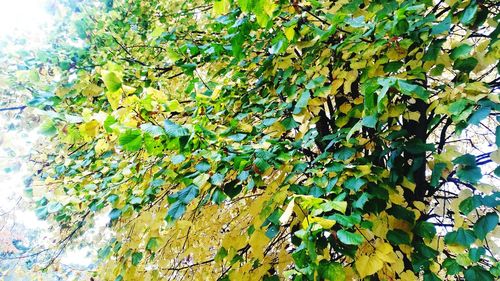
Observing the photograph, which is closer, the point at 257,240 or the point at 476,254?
the point at 476,254

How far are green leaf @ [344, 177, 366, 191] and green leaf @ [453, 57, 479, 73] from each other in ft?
1.84

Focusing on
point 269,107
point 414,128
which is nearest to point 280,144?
point 269,107

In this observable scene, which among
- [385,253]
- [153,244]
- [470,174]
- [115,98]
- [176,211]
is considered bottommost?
[385,253]

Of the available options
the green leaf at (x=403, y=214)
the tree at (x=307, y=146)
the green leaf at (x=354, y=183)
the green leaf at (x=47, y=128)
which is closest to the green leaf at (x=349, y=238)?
the tree at (x=307, y=146)

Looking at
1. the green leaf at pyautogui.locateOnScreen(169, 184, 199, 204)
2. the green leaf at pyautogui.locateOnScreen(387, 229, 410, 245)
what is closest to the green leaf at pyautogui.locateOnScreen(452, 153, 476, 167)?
the green leaf at pyautogui.locateOnScreen(387, 229, 410, 245)

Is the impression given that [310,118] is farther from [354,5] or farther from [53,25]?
[53,25]

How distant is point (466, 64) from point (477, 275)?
732 mm

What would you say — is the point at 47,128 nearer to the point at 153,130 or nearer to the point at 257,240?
the point at 153,130

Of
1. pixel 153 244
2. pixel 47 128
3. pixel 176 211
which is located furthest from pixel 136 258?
pixel 47 128

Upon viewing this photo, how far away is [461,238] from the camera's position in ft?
3.69

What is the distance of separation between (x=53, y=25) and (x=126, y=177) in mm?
1599

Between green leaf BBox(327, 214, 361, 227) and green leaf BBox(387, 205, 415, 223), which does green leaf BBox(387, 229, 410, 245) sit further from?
green leaf BBox(327, 214, 361, 227)

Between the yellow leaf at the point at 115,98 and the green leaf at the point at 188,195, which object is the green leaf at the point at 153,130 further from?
the green leaf at the point at 188,195

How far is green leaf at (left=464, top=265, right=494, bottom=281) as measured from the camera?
1111 millimetres
